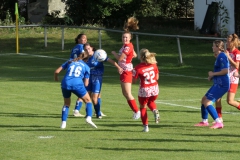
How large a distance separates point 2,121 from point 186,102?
532 centimetres

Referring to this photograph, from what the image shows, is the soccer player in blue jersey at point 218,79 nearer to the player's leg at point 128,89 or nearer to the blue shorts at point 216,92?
the blue shorts at point 216,92

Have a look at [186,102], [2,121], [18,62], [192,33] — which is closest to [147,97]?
[2,121]

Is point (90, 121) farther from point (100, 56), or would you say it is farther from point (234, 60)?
point (234, 60)

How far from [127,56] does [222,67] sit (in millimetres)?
2477

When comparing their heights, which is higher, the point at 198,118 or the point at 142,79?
the point at 142,79

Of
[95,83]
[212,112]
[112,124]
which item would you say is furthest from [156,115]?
[95,83]

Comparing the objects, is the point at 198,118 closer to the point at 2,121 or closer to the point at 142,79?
the point at 142,79

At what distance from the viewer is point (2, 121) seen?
15219 mm

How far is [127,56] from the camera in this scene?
15578mm

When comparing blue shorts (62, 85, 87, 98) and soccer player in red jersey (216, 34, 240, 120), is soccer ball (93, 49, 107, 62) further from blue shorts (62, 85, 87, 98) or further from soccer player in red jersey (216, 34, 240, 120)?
soccer player in red jersey (216, 34, 240, 120)

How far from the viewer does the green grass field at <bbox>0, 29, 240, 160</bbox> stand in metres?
11.5

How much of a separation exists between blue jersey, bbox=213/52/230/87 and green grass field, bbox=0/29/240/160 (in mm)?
882

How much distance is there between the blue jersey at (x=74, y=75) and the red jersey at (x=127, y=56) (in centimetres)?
157

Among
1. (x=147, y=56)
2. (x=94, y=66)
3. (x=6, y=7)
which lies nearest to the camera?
(x=147, y=56)
